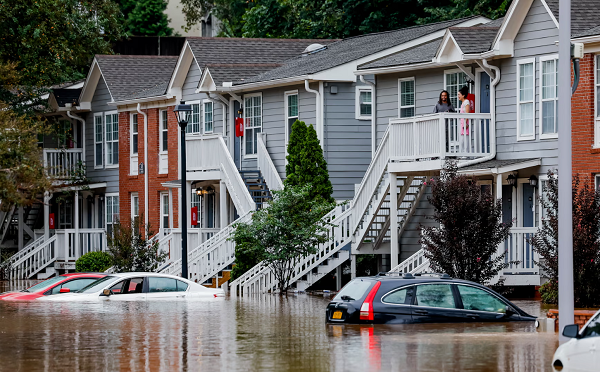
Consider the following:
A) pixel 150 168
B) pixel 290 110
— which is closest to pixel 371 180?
pixel 290 110

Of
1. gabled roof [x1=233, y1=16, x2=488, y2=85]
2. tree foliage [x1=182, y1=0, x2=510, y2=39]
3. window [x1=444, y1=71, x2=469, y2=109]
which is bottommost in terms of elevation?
window [x1=444, y1=71, x2=469, y2=109]

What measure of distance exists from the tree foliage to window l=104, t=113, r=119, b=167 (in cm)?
1195

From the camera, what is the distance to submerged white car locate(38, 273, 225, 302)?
88.9 ft

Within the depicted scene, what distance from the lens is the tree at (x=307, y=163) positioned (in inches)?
1331

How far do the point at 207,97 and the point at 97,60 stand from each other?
7.69 metres

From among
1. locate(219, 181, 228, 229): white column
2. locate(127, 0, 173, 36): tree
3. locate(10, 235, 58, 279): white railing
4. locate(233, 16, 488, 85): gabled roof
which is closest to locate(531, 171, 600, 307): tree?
locate(233, 16, 488, 85): gabled roof

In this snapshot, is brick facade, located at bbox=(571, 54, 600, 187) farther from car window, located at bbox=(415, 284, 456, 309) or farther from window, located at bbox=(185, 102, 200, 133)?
window, located at bbox=(185, 102, 200, 133)

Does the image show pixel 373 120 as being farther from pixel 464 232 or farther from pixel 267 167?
pixel 464 232

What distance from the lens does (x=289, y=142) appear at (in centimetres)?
3444

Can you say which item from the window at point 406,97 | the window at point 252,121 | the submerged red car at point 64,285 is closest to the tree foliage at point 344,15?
the window at point 252,121

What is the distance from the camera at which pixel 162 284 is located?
2741cm

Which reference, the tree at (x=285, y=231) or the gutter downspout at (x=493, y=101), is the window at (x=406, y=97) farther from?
the gutter downspout at (x=493, y=101)

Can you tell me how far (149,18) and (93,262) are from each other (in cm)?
3816

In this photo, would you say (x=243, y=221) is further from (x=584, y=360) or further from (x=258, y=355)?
(x=584, y=360)
